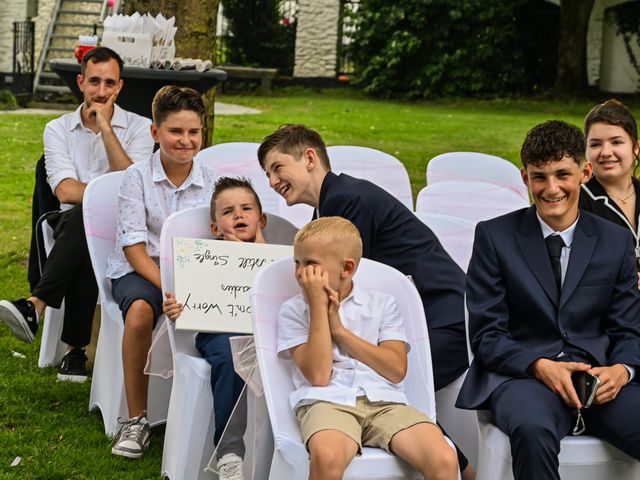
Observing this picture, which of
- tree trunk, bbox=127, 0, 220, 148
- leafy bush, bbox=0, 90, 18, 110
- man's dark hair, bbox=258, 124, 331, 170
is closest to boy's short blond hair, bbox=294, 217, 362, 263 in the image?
man's dark hair, bbox=258, 124, 331, 170

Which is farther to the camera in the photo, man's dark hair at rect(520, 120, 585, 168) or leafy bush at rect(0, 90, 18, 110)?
leafy bush at rect(0, 90, 18, 110)

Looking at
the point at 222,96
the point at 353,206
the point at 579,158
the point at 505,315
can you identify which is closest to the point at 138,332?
the point at 353,206

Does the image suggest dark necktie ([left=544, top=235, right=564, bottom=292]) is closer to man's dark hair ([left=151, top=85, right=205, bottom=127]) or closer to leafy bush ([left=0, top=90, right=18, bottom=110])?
man's dark hair ([left=151, top=85, right=205, bottom=127])

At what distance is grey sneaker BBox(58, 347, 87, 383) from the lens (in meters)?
5.39

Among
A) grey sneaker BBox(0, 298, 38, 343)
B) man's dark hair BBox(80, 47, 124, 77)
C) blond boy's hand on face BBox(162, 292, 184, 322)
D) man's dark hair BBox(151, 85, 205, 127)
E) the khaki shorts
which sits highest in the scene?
man's dark hair BBox(80, 47, 124, 77)

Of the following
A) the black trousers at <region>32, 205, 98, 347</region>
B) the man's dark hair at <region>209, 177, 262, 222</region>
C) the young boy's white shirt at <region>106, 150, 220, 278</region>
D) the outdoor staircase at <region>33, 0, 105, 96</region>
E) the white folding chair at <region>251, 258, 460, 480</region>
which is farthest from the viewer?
the outdoor staircase at <region>33, 0, 105, 96</region>

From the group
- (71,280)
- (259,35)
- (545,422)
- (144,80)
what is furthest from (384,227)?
(259,35)

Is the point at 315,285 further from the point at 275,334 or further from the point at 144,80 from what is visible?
the point at 144,80

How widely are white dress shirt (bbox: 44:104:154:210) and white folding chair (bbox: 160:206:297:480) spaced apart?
130 cm

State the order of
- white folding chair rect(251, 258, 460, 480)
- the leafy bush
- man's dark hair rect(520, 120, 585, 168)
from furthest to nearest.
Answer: the leafy bush < man's dark hair rect(520, 120, 585, 168) < white folding chair rect(251, 258, 460, 480)

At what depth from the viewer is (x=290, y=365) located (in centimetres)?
358

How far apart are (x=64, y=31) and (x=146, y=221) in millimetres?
15072

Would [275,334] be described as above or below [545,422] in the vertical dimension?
above

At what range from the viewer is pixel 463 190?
5535mm
